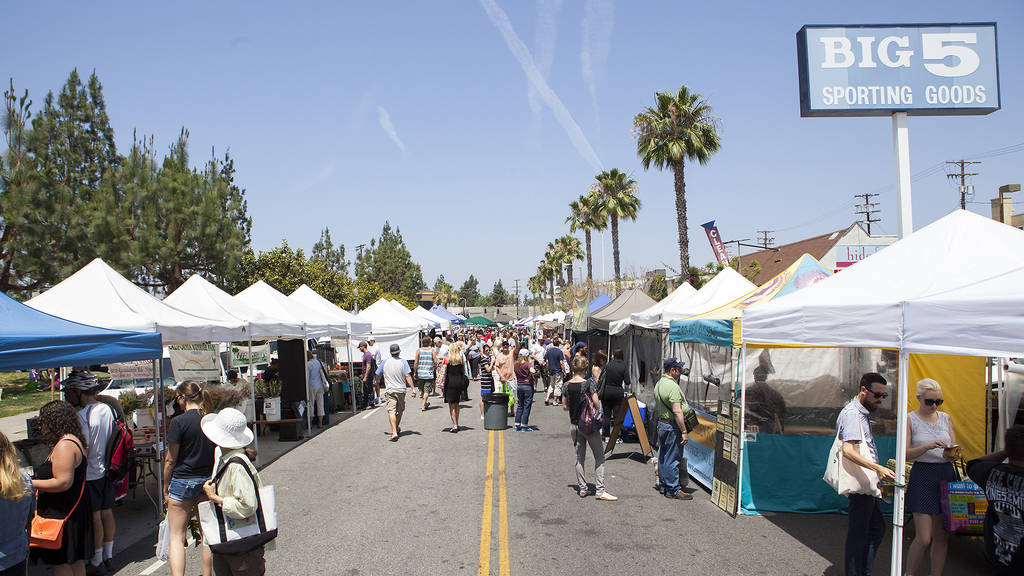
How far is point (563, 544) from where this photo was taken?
630 centimetres

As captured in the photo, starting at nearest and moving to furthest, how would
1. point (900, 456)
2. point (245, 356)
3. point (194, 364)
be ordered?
point (900, 456) < point (194, 364) < point (245, 356)

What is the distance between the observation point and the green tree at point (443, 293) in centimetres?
12000

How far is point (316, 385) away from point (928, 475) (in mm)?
12340

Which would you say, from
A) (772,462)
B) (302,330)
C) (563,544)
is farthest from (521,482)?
(302,330)

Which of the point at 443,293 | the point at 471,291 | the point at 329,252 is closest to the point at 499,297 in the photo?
the point at 471,291

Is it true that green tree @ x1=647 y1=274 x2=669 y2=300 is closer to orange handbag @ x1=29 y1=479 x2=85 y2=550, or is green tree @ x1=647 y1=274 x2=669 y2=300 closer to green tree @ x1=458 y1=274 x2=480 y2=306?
orange handbag @ x1=29 y1=479 x2=85 y2=550

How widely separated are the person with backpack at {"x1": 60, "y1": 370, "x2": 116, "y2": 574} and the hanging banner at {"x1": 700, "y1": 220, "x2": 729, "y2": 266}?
2425 cm

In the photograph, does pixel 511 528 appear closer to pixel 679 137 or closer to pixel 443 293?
pixel 679 137

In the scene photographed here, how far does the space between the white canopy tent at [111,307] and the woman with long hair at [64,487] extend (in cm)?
314

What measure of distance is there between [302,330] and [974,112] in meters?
13.6

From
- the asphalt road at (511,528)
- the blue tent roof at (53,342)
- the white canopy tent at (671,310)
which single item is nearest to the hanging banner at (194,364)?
the asphalt road at (511,528)

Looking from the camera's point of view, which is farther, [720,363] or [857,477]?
[720,363]

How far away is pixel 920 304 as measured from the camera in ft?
15.7

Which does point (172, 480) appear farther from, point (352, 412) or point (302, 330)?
point (352, 412)
